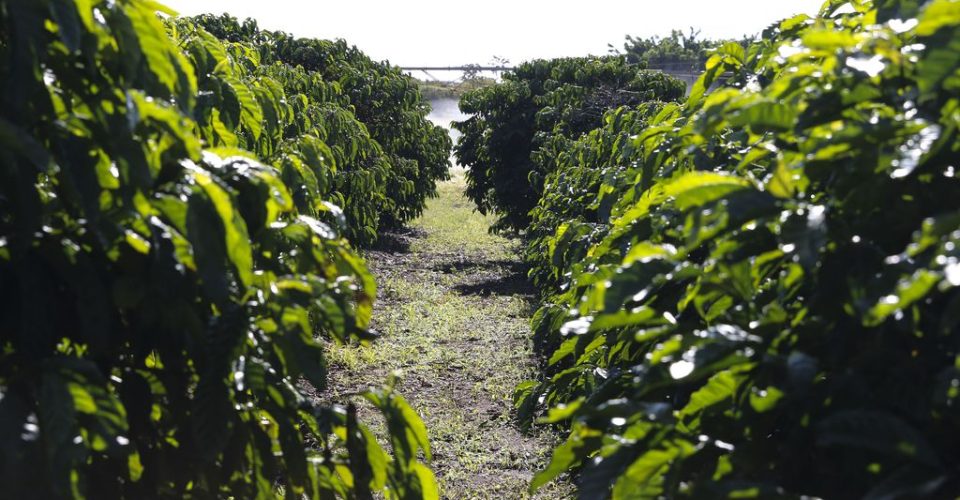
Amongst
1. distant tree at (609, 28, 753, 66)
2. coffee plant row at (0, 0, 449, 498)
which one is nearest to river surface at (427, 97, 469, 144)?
distant tree at (609, 28, 753, 66)

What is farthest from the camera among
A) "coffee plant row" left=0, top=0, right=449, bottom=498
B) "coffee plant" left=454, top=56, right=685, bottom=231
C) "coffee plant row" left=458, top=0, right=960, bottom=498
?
"coffee plant" left=454, top=56, right=685, bottom=231

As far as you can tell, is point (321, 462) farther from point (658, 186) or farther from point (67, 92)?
point (658, 186)

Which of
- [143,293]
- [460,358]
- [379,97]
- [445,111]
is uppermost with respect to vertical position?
[143,293]

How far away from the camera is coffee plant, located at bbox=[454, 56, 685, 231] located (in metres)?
15.9

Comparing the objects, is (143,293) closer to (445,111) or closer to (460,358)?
(460,358)

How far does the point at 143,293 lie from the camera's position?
5.91ft

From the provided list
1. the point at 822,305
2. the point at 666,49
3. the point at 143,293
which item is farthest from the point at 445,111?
the point at 822,305

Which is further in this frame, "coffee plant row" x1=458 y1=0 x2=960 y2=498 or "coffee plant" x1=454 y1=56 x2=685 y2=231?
"coffee plant" x1=454 y1=56 x2=685 y2=231

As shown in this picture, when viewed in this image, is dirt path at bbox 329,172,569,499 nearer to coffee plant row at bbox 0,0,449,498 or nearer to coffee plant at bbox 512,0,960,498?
coffee plant row at bbox 0,0,449,498

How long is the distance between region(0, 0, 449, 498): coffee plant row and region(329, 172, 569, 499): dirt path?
4580mm

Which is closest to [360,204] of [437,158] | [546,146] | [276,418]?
[546,146]

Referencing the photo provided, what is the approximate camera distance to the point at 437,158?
83.4 ft

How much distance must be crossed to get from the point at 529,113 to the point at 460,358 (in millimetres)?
9827

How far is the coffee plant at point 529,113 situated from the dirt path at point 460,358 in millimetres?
1375
